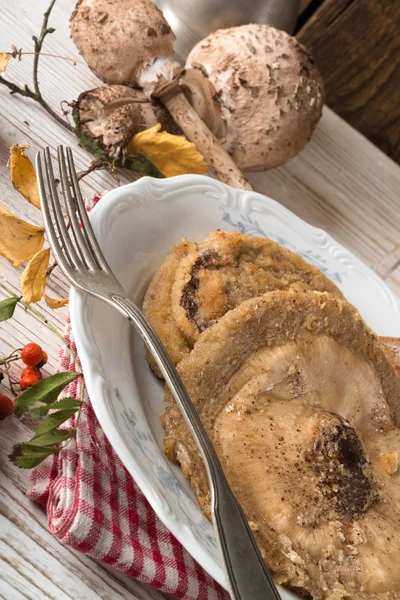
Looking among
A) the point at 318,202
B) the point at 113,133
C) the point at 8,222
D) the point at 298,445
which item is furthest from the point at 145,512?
the point at 318,202

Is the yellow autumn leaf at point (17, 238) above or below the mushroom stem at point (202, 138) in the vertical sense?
below

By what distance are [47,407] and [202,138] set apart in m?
1.32

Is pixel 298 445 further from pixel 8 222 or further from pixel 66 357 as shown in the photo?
pixel 8 222

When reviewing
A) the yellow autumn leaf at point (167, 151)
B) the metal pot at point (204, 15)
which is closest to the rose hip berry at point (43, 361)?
the yellow autumn leaf at point (167, 151)

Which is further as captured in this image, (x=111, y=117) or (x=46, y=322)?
(x=111, y=117)

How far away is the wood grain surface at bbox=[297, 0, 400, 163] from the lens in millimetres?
3636

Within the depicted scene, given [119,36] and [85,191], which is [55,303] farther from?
[119,36]

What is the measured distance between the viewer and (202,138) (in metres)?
2.48

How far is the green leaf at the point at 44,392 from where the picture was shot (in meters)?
1.60

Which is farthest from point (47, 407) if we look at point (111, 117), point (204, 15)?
point (204, 15)

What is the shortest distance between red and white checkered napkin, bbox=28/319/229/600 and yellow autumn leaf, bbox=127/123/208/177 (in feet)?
3.34

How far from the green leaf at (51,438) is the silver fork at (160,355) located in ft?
0.89

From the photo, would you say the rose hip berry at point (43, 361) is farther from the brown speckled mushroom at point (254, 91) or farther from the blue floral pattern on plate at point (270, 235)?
the brown speckled mushroom at point (254, 91)

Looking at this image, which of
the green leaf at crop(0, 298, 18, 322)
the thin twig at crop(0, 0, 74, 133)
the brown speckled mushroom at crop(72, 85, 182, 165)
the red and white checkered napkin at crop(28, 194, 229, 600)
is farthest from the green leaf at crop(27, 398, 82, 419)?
the thin twig at crop(0, 0, 74, 133)
